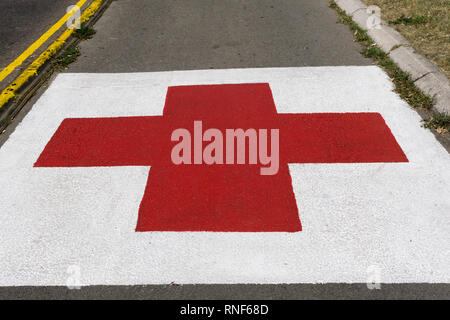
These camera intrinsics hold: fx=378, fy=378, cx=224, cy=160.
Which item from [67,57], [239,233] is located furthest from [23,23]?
[239,233]

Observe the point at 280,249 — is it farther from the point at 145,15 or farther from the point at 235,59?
the point at 145,15

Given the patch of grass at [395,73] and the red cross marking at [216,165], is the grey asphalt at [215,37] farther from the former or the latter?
the red cross marking at [216,165]

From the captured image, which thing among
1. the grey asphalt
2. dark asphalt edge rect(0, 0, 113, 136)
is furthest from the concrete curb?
dark asphalt edge rect(0, 0, 113, 136)

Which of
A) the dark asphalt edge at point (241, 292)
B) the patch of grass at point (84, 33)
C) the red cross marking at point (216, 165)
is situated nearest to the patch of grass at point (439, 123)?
the red cross marking at point (216, 165)

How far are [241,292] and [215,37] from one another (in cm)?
378

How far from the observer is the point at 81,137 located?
3086mm

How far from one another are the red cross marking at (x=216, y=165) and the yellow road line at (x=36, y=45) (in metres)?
1.41

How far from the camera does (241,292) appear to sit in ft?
6.27

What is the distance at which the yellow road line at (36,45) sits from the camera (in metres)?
4.09

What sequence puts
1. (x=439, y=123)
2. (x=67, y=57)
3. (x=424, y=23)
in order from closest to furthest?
1. (x=439, y=123)
2. (x=67, y=57)
3. (x=424, y=23)

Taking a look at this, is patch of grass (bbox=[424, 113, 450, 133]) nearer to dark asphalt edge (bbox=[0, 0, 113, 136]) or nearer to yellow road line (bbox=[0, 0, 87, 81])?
dark asphalt edge (bbox=[0, 0, 113, 136])

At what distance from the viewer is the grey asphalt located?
4.27m

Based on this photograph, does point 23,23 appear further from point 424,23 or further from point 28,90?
point 424,23
